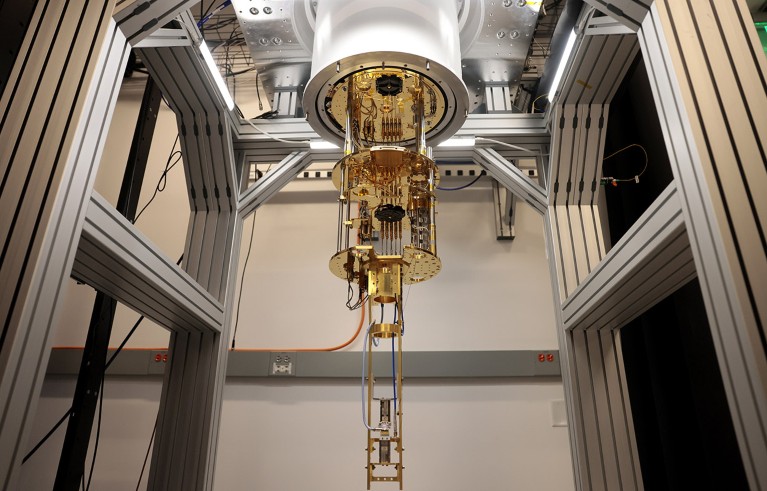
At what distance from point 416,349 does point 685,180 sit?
2098 mm

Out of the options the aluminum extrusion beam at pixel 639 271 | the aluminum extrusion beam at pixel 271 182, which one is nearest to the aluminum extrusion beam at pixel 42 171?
the aluminum extrusion beam at pixel 271 182

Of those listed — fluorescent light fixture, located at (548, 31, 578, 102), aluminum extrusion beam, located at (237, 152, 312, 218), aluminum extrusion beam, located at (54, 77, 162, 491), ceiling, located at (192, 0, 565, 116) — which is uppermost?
ceiling, located at (192, 0, 565, 116)

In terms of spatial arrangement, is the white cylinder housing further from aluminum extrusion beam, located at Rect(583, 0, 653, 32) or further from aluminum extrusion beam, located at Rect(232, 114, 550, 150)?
aluminum extrusion beam, located at Rect(232, 114, 550, 150)

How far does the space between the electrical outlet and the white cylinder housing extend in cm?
171

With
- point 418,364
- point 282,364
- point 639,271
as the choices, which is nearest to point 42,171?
point 639,271

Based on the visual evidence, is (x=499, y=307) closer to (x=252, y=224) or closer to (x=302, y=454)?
(x=302, y=454)

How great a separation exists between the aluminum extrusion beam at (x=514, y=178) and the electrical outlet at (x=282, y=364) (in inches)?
56.8

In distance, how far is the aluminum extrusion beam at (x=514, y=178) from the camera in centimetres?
218

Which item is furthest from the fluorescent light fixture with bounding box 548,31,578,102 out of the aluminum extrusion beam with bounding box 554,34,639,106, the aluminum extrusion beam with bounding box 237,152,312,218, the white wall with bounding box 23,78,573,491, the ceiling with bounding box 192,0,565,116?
the white wall with bounding box 23,78,573,491

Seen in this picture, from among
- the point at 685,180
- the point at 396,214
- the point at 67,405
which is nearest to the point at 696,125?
the point at 685,180

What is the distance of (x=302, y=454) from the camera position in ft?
9.00

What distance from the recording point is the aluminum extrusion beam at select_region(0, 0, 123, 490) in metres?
0.93

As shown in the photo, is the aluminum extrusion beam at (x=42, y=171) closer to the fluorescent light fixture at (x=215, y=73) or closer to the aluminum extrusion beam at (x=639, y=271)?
the fluorescent light fixture at (x=215, y=73)

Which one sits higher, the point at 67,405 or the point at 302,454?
the point at 67,405
